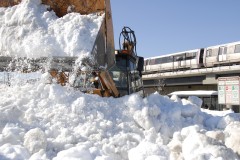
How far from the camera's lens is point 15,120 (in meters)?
4.55

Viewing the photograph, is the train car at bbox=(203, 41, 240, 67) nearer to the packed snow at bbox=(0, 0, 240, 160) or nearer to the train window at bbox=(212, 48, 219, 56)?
the train window at bbox=(212, 48, 219, 56)

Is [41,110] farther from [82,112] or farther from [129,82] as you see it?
[129,82]

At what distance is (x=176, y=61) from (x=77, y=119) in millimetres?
23680

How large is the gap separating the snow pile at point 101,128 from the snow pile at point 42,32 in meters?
0.63

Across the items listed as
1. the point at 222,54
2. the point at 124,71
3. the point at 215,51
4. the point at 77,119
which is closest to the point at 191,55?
the point at 215,51

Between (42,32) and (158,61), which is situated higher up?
(158,61)

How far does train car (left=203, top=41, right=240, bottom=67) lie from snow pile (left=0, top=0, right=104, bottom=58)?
1770 centimetres

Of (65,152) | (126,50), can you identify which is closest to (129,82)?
(126,50)

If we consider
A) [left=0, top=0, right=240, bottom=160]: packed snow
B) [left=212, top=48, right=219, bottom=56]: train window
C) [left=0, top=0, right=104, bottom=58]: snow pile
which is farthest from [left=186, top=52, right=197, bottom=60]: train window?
[left=0, top=0, right=104, bottom=58]: snow pile

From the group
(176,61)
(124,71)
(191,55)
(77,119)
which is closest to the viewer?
(77,119)

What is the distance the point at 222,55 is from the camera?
23.0 m

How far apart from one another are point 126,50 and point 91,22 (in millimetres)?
2207

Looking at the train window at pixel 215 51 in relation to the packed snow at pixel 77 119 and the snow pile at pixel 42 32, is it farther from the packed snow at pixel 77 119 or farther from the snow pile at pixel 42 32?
the snow pile at pixel 42 32

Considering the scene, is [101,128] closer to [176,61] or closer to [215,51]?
[215,51]
